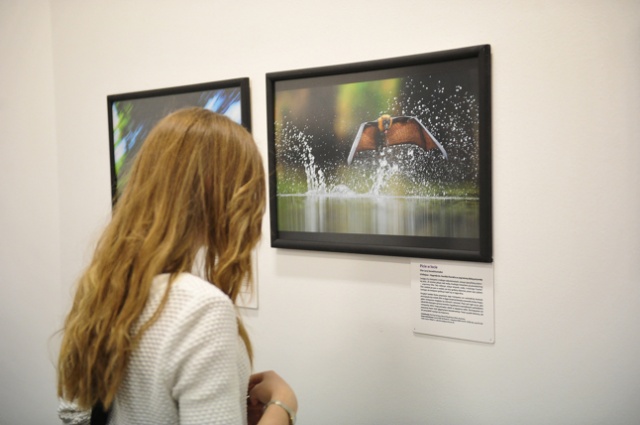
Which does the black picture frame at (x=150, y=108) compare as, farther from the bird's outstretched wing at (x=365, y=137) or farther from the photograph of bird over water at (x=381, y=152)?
the bird's outstretched wing at (x=365, y=137)

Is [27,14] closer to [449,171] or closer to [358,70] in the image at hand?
[358,70]

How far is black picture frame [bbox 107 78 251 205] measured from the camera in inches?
63.1

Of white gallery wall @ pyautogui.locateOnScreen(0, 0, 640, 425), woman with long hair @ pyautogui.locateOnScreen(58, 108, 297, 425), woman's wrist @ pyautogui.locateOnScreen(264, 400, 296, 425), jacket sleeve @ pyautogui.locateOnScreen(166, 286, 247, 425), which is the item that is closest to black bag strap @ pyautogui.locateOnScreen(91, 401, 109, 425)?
woman with long hair @ pyautogui.locateOnScreen(58, 108, 297, 425)

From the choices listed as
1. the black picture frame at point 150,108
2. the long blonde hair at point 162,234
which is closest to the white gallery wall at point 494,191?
the black picture frame at point 150,108

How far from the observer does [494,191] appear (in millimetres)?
1240

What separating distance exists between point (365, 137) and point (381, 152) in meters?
0.06

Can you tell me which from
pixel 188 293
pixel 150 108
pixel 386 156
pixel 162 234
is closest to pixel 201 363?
pixel 188 293

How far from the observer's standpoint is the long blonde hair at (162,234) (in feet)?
2.60

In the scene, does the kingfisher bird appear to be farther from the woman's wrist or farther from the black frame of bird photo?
the woman's wrist

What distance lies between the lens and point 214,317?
767 mm

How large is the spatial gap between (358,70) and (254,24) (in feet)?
1.37

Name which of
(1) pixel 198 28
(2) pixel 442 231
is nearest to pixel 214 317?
(2) pixel 442 231

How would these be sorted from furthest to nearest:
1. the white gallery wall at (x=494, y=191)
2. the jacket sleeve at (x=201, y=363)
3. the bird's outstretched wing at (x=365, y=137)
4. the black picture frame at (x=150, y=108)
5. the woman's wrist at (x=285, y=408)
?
1. the black picture frame at (x=150, y=108)
2. the bird's outstretched wing at (x=365, y=137)
3. the white gallery wall at (x=494, y=191)
4. the woman's wrist at (x=285, y=408)
5. the jacket sleeve at (x=201, y=363)

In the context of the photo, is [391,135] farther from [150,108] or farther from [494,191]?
[150,108]
